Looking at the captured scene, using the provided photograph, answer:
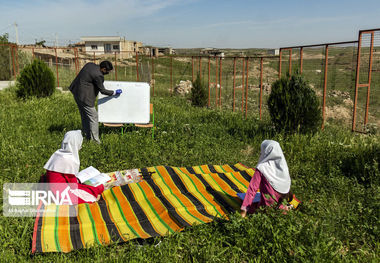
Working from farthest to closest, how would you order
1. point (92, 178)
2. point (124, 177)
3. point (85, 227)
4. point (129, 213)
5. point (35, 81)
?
1. point (35, 81)
2. point (124, 177)
3. point (92, 178)
4. point (129, 213)
5. point (85, 227)

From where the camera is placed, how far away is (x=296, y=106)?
7.19 metres

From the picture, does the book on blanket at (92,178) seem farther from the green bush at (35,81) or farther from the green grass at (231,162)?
the green bush at (35,81)

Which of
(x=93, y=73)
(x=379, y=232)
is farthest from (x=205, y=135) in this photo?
(x=379, y=232)

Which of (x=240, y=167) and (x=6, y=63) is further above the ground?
(x=6, y=63)

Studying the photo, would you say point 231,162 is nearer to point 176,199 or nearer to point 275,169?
point 176,199

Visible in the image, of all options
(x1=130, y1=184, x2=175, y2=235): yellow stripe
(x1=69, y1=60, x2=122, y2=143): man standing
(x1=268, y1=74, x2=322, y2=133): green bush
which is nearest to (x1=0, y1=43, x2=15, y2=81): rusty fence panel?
(x1=69, y1=60, x2=122, y2=143): man standing

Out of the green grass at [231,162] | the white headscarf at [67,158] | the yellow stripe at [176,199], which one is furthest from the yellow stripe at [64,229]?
the yellow stripe at [176,199]

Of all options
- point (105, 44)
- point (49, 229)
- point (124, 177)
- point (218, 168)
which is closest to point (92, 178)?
point (124, 177)

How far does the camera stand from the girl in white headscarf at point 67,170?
4270 millimetres

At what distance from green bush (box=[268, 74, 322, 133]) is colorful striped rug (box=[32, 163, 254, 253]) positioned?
2.19m

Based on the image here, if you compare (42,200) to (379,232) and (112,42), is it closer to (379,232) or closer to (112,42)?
(379,232)

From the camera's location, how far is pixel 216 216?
3939 millimetres

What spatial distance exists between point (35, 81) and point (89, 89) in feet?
Answer: 24.2

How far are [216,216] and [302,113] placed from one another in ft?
13.6
